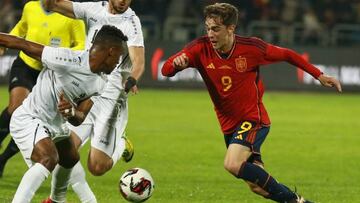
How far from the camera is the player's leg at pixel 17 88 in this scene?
11023 millimetres

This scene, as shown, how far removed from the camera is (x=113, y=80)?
1023 centimetres

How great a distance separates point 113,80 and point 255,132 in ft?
6.41

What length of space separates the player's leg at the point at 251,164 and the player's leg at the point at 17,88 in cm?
300

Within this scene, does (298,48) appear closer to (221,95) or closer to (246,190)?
(246,190)

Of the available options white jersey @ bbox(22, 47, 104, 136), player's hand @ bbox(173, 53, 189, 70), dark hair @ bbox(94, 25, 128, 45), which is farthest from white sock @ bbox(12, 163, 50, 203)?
player's hand @ bbox(173, 53, 189, 70)

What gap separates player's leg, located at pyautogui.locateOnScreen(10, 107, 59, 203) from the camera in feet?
25.6

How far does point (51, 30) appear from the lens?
438 inches

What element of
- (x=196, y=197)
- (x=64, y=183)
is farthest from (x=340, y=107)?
(x=64, y=183)

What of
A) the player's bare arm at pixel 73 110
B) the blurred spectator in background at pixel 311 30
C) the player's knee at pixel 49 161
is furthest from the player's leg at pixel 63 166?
the blurred spectator in background at pixel 311 30

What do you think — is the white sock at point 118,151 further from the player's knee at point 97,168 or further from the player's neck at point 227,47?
the player's neck at point 227,47

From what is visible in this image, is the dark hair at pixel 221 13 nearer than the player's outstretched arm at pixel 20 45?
No

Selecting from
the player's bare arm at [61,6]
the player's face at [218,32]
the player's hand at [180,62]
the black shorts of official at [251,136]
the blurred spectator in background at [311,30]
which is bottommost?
the blurred spectator in background at [311,30]

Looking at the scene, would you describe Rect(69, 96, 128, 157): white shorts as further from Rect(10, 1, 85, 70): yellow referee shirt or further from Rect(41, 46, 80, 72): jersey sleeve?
Rect(41, 46, 80, 72): jersey sleeve

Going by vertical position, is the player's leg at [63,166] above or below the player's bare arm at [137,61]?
below
